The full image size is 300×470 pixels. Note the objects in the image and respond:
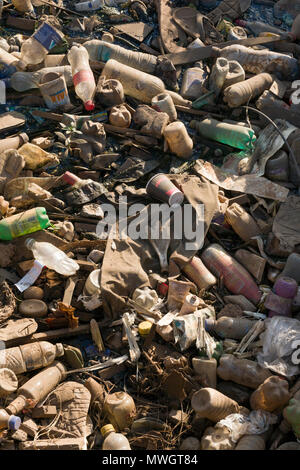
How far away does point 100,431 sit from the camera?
13.9 feet

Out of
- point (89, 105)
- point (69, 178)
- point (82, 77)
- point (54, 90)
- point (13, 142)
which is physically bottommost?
point (69, 178)

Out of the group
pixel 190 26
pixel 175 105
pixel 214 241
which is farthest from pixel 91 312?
pixel 190 26

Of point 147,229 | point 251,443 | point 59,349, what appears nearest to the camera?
point 251,443

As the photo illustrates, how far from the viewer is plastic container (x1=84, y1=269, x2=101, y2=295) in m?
4.96

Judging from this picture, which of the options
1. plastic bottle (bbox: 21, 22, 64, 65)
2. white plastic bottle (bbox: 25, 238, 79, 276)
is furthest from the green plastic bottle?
plastic bottle (bbox: 21, 22, 64, 65)

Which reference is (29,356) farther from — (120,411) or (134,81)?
(134,81)

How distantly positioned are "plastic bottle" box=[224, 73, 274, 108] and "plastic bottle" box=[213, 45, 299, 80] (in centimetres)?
30

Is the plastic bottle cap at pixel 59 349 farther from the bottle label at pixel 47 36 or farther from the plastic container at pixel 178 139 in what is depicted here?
the bottle label at pixel 47 36

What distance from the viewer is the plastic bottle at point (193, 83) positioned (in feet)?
23.0

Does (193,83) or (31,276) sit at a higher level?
(193,83)

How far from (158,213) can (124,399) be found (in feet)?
6.37

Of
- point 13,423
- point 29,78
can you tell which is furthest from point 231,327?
point 29,78

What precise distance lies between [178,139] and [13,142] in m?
1.78

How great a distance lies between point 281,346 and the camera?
4547 mm
